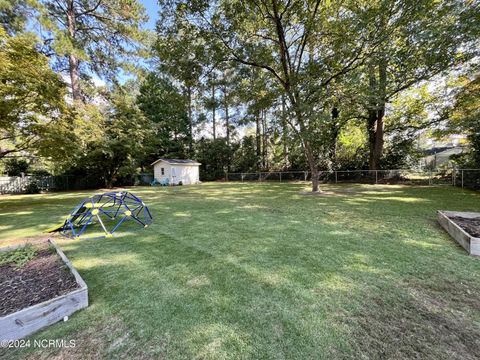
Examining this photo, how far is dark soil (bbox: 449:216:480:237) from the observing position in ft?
12.4

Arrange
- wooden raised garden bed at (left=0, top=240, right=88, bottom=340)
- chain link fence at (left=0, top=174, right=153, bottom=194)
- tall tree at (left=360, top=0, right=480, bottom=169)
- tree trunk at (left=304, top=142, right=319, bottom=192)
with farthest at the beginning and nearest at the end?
chain link fence at (left=0, top=174, right=153, bottom=194) < tree trunk at (left=304, top=142, right=319, bottom=192) < tall tree at (left=360, top=0, right=480, bottom=169) < wooden raised garden bed at (left=0, top=240, right=88, bottom=340)

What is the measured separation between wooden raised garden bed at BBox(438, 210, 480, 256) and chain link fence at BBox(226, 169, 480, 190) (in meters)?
7.51

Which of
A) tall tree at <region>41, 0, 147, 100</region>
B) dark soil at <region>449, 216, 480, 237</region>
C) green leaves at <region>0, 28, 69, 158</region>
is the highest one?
tall tree at <region>41, 0, 147, 100</region>

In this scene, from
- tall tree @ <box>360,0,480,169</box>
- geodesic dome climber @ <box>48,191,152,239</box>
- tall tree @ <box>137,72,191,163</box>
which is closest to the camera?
geodesic dome climber @ <box>48,191,152,239</box>

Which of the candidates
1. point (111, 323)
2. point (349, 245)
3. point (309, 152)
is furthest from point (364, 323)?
point (309, 152)

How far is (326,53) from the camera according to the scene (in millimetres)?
9906

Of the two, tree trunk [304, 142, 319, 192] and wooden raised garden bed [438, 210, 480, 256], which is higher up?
tree trunk [304, 142, 319, 192]

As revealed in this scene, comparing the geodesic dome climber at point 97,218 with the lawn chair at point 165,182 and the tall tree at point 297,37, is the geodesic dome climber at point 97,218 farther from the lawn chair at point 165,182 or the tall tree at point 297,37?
the lawn chair at point 165,182

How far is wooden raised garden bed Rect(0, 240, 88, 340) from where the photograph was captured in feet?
6.31

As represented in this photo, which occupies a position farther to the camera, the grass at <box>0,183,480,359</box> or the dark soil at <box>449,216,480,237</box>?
the dark soil at <box>449,216,480,237</box>

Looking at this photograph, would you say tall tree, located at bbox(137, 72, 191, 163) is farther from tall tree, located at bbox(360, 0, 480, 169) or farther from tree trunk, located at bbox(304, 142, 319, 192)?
tall tree, located at bbox(360, 0, 480, 169)

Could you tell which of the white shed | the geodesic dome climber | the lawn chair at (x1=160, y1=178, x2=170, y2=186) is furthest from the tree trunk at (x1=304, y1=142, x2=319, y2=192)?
the lawn chair at (x1=160, y1=178, x2=170, y2=186)

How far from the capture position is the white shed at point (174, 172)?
1997 cm

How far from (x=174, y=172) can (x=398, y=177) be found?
17.1 m
